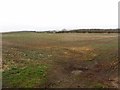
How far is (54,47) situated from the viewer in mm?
35375

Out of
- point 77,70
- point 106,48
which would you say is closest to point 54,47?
point 106,48

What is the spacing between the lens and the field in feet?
79.6

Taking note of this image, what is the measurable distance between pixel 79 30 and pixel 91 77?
79.8ft

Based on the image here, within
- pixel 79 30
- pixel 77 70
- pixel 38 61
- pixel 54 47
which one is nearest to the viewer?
pixel 77 70

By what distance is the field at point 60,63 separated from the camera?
24250mm

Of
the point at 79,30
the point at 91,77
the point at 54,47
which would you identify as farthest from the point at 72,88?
the point at 79,30

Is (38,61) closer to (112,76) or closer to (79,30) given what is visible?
(112,76)

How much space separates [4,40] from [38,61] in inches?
387

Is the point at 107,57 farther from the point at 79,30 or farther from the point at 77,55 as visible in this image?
the point at 79,30

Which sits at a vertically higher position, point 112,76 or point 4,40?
point 4,40

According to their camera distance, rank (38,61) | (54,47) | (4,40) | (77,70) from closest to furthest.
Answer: (77,70) → (38,61) → (54,47) → (4,40)

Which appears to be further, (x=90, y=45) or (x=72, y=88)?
(x=90, y=45)

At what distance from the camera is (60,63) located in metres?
28.9

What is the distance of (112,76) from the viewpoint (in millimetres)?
25609
